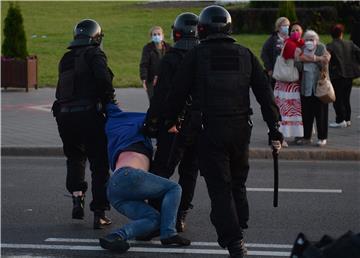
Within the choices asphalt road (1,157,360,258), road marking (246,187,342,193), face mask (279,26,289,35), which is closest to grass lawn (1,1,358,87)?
face mask (279,26,289,35)

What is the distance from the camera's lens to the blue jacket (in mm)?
7258

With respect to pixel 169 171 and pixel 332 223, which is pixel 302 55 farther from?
pixel 169 171

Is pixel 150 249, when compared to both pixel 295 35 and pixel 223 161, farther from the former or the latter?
pixel 295 35

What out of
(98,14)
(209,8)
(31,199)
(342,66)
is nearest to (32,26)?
(98,14)

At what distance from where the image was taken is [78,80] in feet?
26.0

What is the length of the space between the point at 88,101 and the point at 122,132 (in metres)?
0.71

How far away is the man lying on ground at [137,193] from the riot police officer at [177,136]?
20 cm

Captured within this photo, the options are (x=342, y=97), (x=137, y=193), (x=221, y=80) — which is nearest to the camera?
(x=221, y=80)

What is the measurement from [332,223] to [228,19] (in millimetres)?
2423

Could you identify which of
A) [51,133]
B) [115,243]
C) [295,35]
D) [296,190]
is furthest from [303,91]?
[115,243]

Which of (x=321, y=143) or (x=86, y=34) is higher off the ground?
(x=86, y=34)

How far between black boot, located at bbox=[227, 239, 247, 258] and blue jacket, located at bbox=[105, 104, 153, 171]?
1.09 metres

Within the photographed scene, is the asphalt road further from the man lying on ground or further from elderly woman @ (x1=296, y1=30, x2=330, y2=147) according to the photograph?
elderly woman @ (x1=296, y1=30, x2=330, y2=147)

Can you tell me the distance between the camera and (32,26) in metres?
38.4
